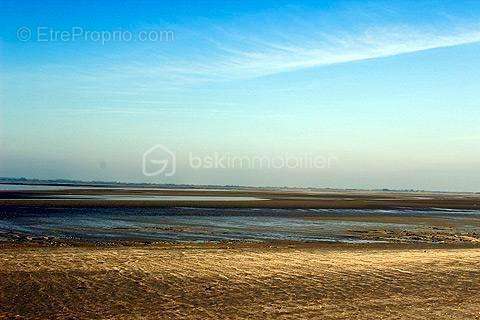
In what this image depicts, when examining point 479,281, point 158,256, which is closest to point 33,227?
point 158,256

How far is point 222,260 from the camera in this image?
648 inches

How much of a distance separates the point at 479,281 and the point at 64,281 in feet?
38.2

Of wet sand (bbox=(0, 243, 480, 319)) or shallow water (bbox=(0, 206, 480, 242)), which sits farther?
shallow water (bbox=(0, 206, 480, 242))

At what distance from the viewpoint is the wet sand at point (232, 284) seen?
414 inches

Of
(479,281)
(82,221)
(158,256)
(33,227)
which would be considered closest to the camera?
(479,281)

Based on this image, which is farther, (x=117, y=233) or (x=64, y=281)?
(x=117, y=233)

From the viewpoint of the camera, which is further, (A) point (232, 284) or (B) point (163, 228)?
(B) point (163, 228)

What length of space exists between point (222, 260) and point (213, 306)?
18.3 ft

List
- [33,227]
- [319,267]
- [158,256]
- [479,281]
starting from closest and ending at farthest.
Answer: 1. [479,281]
2. [319,267]
3. [158,256]
4. [33,227]

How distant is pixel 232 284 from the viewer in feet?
42.4

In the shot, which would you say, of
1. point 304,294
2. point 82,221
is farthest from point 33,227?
point 304,294

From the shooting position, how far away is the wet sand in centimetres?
1052

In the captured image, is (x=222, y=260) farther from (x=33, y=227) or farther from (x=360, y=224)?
(x=360, y=224)

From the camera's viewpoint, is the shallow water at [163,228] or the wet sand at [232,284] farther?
the shallow water at [163,228]
